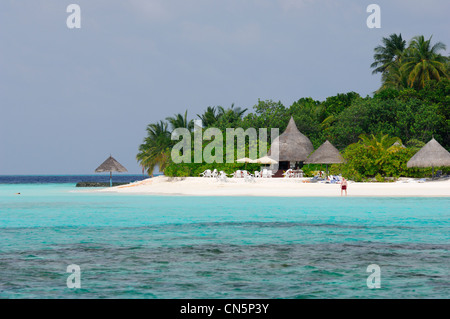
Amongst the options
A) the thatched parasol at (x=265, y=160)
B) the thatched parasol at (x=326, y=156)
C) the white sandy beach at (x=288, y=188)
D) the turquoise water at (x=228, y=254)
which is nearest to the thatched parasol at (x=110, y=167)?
the white sandy beach at (x=288, y=188)

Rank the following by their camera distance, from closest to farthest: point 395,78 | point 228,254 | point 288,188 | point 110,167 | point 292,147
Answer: point 228,254 < point 288,188 < point 292,147 < point 395,78 < point 110,167

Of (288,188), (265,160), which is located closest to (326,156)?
(265,160)

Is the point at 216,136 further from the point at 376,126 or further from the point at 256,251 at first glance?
the point at 256,251

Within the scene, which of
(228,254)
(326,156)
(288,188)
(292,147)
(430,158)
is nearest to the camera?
(228,254)

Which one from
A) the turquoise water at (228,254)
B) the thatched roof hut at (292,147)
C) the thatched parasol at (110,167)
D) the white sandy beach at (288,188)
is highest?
the thatched roof hut at (292,147)

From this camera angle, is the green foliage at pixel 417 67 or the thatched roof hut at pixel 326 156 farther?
the green foliage at pixel 417 67

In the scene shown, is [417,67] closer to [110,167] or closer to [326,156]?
[326,156]

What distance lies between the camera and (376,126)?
40.4 meters

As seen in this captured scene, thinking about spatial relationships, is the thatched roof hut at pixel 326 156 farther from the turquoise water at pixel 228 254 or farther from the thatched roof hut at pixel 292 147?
the turquoise water at pixel 228 254

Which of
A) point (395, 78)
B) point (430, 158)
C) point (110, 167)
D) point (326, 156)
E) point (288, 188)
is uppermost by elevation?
point (395, 78)

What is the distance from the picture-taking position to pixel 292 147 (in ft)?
127

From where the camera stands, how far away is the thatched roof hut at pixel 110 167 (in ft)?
158

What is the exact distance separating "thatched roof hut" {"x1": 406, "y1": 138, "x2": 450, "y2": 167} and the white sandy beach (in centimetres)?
101

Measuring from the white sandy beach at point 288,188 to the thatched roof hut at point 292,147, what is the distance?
699 centimetres
